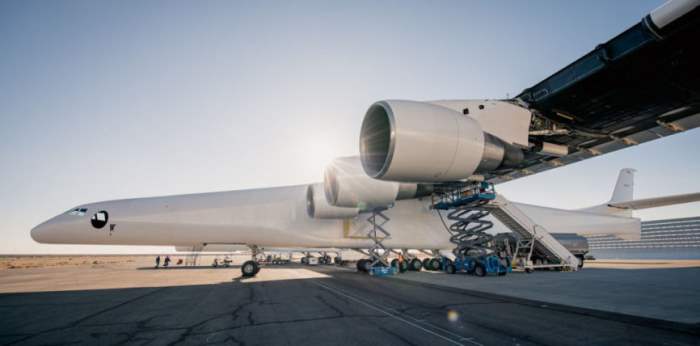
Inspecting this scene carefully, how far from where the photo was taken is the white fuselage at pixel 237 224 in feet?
45.9

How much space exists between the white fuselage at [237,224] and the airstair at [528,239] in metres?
3.54

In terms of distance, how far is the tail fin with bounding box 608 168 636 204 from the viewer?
1196 inches

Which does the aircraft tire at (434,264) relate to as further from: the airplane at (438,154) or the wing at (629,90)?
the wing at (629,90)

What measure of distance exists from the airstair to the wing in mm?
6847

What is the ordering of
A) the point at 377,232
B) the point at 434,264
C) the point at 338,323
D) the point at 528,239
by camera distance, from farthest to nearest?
the point at 434,264
the point at 528,239
the point at 377,232
the point at 338,323

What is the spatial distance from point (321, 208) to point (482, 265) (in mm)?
8151

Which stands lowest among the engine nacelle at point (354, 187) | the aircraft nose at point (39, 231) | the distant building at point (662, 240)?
the distant building at point (662, 240)

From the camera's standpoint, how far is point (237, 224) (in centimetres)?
1502

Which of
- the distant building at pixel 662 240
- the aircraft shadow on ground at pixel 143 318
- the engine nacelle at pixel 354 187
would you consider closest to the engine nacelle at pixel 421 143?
the aircraft shadow on ground at pixel 143 318

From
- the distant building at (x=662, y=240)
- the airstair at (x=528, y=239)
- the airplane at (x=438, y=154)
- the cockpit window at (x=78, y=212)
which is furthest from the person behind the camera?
the distant building at (x=662, y=240)

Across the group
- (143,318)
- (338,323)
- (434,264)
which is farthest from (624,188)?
(143,318)

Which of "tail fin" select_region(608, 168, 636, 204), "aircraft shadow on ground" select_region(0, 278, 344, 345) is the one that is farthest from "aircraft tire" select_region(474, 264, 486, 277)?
"tail fin" select_region(608, 168, 636, 204)

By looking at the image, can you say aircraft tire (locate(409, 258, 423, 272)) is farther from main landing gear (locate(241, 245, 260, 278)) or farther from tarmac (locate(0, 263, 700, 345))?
tarmac (locate(0, 263, 700, 345))

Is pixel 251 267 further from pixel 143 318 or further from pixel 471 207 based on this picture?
pixel 471 207
